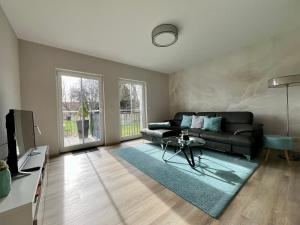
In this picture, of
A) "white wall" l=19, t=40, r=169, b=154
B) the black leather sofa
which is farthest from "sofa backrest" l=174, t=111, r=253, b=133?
"white wall" l=19, t=40, r=169, b=154

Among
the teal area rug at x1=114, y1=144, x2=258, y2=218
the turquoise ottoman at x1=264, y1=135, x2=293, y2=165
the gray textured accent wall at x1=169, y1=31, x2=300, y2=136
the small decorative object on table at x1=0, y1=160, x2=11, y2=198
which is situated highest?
the gray textured accent wall at x1=169, y1=31, x2=300, y2=136

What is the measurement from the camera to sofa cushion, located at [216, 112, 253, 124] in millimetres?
3194

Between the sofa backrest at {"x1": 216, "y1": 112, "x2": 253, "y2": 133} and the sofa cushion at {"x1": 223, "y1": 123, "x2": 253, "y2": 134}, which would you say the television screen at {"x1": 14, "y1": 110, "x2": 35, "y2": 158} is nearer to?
the sofa cushion at {"x1": 223, "y1": 123, "x2": 253, "y2": 134}

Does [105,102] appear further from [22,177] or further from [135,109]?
[22,177]

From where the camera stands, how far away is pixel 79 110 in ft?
11.8

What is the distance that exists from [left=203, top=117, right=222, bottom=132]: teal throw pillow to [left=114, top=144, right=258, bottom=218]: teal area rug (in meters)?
0.57

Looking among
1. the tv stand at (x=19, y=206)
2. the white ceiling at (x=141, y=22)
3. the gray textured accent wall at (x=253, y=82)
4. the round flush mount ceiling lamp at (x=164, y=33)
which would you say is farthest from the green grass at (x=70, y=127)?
the gray textured accent wall at (x=253, y=82)

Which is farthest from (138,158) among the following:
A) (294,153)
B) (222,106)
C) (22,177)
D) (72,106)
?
(294,153)

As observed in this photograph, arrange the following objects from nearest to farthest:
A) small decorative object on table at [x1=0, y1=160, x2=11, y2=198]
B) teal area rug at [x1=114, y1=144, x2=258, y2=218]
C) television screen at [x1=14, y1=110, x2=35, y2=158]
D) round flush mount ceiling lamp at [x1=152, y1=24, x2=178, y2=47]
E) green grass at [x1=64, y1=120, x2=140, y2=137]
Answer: small decorative object on table at [x1=0, y1=160, x2=11, y2=198], television screen at [x1=14, y1=110, x2=35, y2=158], teal area rug at [x1=114, y1=144, x2=258, y2=218], round flush mount ceiling lamp at [x1=152, y1=24, x2=178, y2=47], green grass at [x1=64, y1=120, x2=140, y2=137]

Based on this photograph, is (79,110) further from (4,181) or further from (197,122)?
(197,122)

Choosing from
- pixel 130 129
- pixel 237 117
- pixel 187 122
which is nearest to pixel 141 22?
pixel 187 122

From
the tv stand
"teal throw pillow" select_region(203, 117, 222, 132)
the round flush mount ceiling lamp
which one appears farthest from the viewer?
"teal throw pillow" select_region(203, 117, 222, 132)

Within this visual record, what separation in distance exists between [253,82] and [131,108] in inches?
131

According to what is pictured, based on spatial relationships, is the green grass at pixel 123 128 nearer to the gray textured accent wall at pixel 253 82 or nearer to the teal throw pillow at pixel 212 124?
the gray textured accent wall at pixel 253 82
